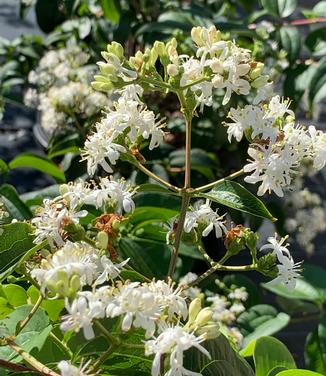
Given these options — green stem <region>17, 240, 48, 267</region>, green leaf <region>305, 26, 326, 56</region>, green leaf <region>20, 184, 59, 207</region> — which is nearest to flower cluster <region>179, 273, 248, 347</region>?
green leaf <region>20, 184, 59, 207</region>

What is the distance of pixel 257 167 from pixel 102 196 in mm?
120

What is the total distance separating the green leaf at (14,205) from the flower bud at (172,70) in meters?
0.35

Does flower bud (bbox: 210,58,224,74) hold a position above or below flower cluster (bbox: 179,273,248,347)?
above

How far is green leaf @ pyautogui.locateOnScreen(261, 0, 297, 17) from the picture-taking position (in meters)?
1.54

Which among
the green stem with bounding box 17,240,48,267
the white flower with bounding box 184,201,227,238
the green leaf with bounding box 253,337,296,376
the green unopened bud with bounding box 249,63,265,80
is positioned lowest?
the green leaf with bounding box 253,337,296,376

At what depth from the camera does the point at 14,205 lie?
3.10ft

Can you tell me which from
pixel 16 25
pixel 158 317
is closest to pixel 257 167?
pixel 158 317

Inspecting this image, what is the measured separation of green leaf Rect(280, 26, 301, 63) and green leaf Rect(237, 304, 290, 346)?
0.53 m

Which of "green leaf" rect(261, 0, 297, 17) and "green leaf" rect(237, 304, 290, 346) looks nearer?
"green leaf" rect(237, 304, 290, 346)

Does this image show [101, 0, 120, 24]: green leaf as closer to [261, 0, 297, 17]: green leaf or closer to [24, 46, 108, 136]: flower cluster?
[24, 46, 108, 136]: flower cluster

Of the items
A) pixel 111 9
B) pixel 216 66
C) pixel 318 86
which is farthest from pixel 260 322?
pixel 111 9

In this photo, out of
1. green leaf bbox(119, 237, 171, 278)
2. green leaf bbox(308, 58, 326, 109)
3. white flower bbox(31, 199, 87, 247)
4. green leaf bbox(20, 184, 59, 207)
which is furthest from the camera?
green leaf bbox(308, 58, 326, 109)

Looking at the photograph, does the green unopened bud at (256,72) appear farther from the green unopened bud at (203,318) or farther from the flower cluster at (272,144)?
the green unopened bud at (203,318)

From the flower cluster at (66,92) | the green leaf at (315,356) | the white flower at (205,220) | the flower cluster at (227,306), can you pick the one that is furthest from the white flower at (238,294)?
the white flower at (205,220)
